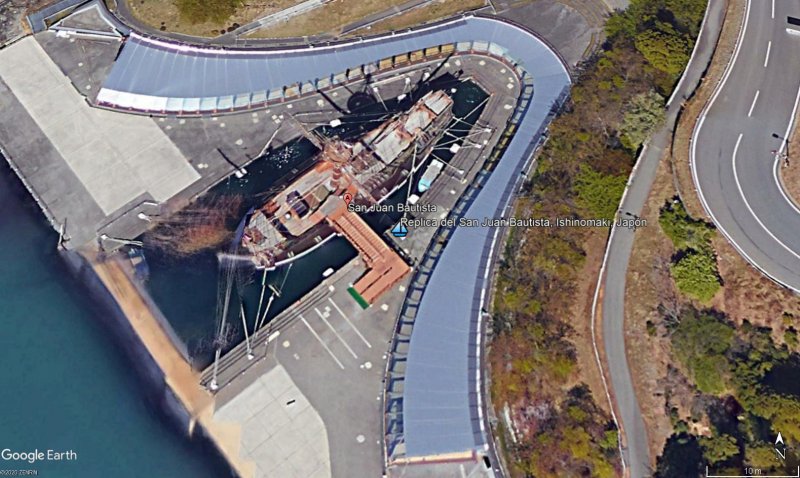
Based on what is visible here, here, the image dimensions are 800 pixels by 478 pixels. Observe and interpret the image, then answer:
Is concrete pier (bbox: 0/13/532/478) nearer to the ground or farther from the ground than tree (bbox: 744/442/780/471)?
farther from the ground

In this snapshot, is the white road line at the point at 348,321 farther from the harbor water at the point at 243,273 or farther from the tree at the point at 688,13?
the tree at the point at 688,13

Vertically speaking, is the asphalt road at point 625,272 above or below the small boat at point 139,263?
below

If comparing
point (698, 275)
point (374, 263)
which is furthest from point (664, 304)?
point (374, 263)

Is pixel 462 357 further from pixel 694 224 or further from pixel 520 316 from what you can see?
pixel 694 224

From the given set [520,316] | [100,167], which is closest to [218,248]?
[100,167]

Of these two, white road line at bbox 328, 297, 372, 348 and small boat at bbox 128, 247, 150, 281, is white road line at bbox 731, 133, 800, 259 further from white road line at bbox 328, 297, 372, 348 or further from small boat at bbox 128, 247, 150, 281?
small boat at bbox 128, 247, 150, 281

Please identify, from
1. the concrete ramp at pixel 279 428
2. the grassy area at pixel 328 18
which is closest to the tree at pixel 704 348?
the concrete ramp at pixel 279 428

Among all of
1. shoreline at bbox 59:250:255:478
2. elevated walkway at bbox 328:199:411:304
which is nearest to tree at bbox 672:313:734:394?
elevated walkway at bbox 328:199:411:304
